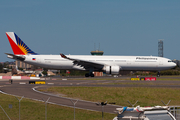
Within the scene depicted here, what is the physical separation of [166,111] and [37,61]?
142 ft

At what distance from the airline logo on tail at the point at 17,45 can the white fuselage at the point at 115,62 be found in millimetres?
Answer: 1715

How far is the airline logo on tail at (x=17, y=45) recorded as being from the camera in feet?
169

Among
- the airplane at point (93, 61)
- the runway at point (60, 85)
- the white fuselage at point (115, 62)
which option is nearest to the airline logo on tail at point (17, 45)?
the airplane at point (93, 61)

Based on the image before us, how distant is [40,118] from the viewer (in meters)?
12.5

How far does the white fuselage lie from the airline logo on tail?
5.63 ft

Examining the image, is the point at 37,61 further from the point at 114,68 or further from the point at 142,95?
the point at 142,95

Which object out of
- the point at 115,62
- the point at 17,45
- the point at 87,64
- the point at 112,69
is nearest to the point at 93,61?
the point at 87,64

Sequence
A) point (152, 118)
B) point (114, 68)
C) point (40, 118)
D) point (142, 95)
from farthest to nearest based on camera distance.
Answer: point (114, 68) < point (142, 95) < point (40, 118) < point (152, 118)

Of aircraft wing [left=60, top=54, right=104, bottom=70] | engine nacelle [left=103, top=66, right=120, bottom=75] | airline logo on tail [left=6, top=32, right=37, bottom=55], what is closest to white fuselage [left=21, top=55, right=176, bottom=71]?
aircraft wing [left=60, top=54, right=104, bottom=70]

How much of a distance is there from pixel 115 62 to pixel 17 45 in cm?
2108

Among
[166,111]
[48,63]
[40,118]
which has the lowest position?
[40,118]

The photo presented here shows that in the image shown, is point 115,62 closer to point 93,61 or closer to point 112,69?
point 112,69

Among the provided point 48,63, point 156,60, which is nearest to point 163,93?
Answer: point 156,60

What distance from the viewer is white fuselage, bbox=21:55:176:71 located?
50.1 metres
